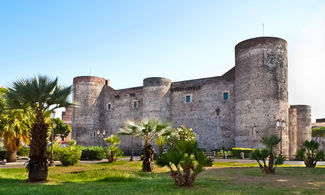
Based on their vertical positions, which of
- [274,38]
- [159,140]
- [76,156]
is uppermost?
[274,38]

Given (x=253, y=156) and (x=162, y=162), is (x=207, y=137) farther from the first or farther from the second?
(x=162, y=162)

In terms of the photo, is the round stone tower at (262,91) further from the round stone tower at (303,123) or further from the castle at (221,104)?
the round stone tower at (303,123)

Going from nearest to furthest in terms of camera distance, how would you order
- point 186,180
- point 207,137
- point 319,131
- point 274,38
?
1. point 186,180
2. point 274,38
3. point 207,137
4. point 319,131

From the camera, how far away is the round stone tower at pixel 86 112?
45.6 m

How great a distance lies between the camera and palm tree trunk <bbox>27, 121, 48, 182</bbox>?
462 inches

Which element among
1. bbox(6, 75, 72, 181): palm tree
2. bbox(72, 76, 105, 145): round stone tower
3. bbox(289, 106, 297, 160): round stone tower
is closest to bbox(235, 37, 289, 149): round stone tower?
bbox(289, 106, 297, 160): round stone tower

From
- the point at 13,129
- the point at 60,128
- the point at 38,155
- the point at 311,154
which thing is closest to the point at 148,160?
the point at 38,155

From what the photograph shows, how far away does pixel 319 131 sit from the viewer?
53281mm

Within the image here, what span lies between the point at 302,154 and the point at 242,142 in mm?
13606

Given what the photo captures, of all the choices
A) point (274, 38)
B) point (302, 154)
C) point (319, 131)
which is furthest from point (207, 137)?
point (319, 131)

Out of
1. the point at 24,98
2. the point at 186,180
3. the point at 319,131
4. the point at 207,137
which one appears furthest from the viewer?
the point at 319,131

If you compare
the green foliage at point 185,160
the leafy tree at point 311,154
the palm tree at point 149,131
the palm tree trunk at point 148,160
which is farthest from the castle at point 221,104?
the green foliage at point 185,160

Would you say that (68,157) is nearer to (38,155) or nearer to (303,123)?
(38,155)

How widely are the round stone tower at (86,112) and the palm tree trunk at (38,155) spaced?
33996mm
